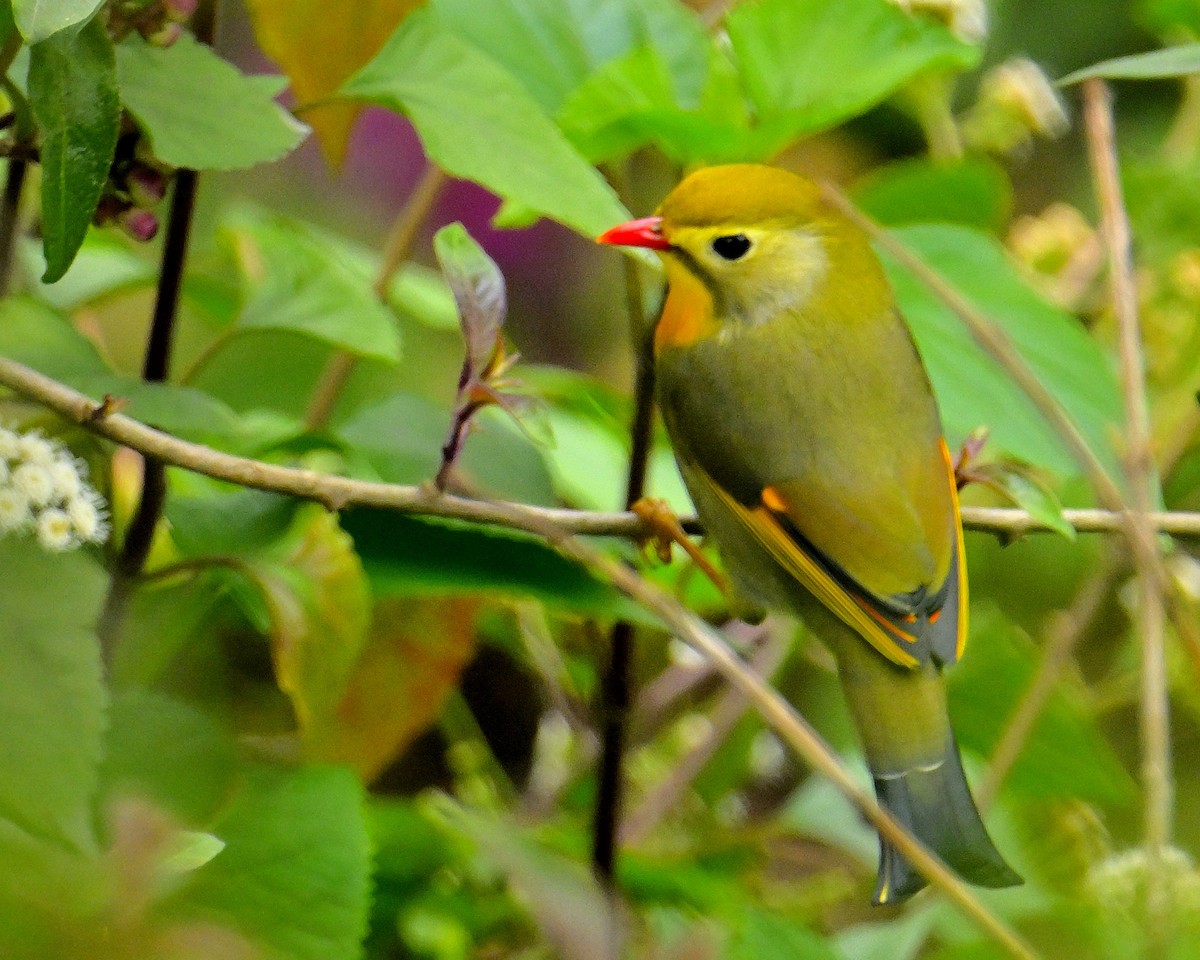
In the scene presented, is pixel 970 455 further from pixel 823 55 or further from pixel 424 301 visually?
pixel 424 301

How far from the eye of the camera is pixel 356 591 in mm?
996

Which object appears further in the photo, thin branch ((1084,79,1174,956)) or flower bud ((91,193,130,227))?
flower bud ((91,193,130,227))

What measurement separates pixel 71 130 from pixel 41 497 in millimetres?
189

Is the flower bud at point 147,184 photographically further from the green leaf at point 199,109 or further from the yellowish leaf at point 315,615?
the yellowish leaf at point 315,615

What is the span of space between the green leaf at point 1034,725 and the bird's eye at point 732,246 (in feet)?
1.46

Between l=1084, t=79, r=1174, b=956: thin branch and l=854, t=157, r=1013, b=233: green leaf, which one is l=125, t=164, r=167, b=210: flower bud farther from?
l=854, t=157, r=1013, b=233: green leaf

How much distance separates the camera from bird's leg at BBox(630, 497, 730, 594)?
3.49 feet

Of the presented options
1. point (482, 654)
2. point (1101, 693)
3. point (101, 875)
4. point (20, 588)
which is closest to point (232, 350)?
point (482, 654)

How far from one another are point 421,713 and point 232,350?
1213 mm

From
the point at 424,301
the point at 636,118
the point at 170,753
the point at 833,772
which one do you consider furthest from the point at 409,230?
the point at 833,772

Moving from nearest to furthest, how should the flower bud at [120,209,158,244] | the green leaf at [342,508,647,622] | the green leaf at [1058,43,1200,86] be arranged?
the green leaf at [1058,43,1200,86], the flower bud at [120,209,158,244], the green leaf at [342,508,647,622]

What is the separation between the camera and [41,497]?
0.75 metres

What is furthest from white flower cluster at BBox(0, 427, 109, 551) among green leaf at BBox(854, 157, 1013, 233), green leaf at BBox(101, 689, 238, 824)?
green leaf at BBox(854, 157, 1013, 233)

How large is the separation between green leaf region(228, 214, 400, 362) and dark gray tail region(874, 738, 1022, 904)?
1.69ft
